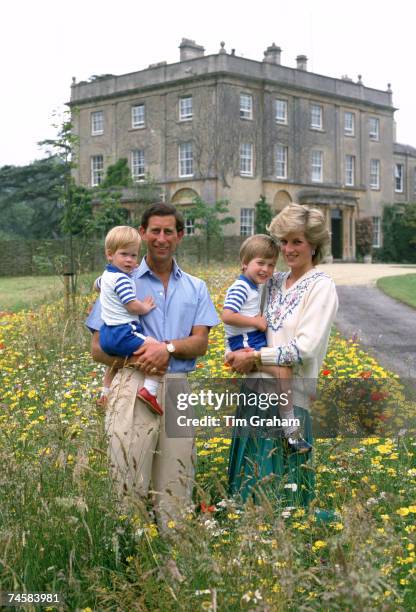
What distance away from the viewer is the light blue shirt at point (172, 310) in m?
4.23

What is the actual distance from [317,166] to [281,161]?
9.87 ft

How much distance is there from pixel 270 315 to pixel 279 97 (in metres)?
39.7

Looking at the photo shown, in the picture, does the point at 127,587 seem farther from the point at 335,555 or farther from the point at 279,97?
the point at 279,97

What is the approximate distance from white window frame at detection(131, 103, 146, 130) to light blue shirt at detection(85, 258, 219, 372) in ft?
128

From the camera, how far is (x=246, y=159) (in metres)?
40.5

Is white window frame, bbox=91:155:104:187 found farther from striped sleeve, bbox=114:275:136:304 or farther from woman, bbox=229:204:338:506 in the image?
woman, bbox=229:204:338:506

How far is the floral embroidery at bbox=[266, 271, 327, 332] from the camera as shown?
391 centimetres

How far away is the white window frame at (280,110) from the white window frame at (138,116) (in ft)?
22.7

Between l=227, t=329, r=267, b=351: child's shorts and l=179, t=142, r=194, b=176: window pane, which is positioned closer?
l=227, t=329, r=267, b=351: child's shorts

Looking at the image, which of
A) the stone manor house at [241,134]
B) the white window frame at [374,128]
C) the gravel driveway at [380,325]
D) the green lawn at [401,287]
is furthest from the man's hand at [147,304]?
the white window frame at [374,128]

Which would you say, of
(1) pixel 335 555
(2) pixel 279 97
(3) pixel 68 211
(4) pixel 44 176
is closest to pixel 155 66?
(2) pixel 279 97

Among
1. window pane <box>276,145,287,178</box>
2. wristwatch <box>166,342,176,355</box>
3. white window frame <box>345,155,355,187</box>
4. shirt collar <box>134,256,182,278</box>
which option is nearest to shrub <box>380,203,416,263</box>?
white window frame <box>345,155,355,187</box>

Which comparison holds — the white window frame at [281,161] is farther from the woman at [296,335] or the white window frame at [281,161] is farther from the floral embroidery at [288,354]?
the floral embroidery at [288,354]

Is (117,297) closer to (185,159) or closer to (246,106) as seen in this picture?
(185,159)
